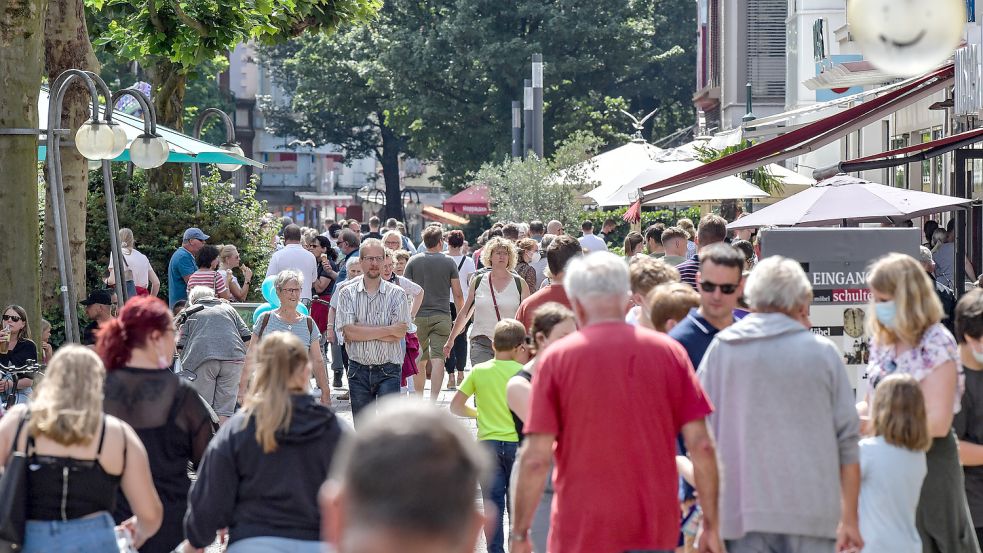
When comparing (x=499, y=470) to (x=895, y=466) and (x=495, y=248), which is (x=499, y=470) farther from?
(x=495, y=248)

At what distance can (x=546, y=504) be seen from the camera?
645cm

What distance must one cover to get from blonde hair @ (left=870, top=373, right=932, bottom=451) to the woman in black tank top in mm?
2732

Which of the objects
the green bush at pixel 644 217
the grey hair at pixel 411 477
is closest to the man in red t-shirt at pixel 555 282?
the grey hair at pixel 411 477

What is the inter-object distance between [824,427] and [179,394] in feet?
7.70

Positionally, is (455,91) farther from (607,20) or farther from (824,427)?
(824,427)

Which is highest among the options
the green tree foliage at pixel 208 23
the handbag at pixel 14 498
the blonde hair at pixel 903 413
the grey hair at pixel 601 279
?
the green tree foliage at pixel 208 23

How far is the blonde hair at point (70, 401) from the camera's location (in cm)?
485

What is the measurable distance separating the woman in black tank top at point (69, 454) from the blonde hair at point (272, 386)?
1.60 ft

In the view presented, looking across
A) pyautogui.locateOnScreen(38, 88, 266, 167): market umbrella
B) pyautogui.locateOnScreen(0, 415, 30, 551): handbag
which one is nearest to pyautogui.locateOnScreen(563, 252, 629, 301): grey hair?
pyautogui.locateOnScreen(0, 415, 30, 551): handbag

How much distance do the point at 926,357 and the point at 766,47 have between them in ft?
121

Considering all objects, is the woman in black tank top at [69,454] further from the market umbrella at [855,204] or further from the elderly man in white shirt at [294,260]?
the elderly man in white shirt at [294,260]

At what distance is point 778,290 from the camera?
527 centimetres

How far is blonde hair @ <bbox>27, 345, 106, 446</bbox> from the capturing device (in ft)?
15.9

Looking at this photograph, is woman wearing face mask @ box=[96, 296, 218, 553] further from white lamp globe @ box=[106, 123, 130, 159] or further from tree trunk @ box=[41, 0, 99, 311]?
tree trunk @ box=[41, 0, 99, 311]
